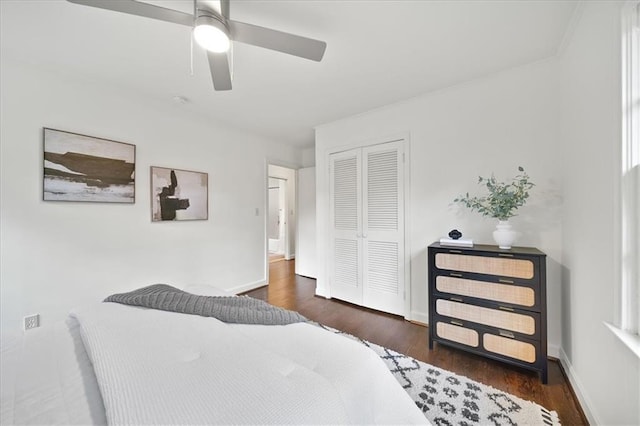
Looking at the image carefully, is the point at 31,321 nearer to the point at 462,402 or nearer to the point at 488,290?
the point at 462,402

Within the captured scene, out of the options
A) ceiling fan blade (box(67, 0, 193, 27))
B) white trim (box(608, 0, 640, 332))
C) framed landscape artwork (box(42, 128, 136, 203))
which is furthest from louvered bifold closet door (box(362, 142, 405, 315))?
framed landscape artwork (box(42, 128, 136, 203))

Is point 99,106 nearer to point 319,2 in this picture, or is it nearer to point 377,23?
point 319,2

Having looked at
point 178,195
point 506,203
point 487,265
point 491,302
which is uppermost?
point 178,195

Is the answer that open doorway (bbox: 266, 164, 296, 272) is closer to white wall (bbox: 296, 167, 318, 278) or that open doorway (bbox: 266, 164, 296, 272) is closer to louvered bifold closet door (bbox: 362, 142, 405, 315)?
white wall (bbox: 296, 167, 318, 278)

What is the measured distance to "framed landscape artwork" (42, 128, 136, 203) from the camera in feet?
7.06

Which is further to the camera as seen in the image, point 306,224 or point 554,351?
point 306,224

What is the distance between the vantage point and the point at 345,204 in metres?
3.28

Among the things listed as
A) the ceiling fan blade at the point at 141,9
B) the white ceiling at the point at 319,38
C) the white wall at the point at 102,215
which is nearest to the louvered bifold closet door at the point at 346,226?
the white ceiling at the point at 319,38

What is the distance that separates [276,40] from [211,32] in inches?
13.5

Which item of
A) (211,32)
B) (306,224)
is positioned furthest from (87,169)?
(306,224)

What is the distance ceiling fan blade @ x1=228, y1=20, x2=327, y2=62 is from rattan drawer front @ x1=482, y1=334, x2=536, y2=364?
241 cm

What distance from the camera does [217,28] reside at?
1.26 m

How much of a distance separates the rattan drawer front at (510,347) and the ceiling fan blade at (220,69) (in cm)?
278

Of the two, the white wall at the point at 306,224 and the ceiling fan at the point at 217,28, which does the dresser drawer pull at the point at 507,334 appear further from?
the white wall at the point at 306,224
